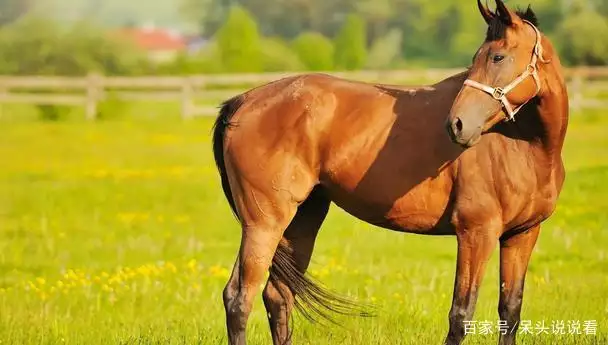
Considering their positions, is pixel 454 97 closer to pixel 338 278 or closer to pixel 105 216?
pixel 338 278

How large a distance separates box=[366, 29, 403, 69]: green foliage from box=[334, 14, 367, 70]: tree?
2.51m

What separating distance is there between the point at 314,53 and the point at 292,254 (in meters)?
46.2

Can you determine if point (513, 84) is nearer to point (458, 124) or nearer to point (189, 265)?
point (458, 124)

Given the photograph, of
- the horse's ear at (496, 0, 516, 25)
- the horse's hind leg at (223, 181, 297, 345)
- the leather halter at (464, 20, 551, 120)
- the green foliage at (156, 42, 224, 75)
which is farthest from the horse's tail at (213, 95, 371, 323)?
the green foliage at (156, 42, 224, 75)

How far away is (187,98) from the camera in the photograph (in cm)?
3381

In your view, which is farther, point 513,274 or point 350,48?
point 350,48

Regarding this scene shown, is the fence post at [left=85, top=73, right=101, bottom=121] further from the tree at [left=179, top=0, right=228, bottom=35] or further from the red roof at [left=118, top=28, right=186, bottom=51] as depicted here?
the red roof at [left=118, top=28, right=186, bottom=51]

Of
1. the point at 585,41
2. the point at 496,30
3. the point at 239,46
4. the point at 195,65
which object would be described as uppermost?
the point at 239,46

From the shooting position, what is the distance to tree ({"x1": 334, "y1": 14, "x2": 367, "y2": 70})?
5388cm

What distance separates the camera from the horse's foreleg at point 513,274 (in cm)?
666

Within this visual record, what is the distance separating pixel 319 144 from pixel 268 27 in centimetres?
7593

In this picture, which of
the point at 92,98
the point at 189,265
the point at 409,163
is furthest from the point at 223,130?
the point at 92,98

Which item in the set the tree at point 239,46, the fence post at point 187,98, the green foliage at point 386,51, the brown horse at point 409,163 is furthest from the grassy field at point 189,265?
the green foliage at point 386,51

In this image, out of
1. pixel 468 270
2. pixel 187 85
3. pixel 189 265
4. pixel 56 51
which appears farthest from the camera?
pixel 56 51
